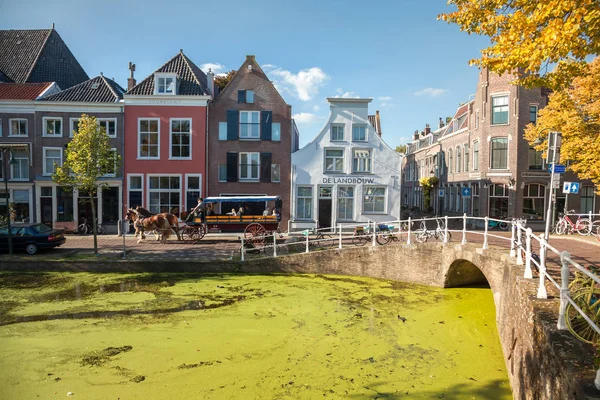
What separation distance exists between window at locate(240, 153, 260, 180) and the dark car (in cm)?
1044

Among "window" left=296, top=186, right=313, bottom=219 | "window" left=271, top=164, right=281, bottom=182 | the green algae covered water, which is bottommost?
the green algae covered water

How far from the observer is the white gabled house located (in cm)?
2384

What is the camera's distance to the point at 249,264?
592 inches

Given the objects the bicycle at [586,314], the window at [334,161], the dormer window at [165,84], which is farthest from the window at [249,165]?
the bicycle at [586,314]

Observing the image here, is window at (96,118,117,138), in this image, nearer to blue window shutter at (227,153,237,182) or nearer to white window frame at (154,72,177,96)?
white window frame at (154,72,177,96)

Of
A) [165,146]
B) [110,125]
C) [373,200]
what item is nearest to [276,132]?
[165,146]

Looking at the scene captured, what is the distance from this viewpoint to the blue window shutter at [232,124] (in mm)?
24078

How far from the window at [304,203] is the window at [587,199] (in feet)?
52.1

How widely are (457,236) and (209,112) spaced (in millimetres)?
15436

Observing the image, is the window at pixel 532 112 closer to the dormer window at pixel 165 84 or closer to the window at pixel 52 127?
the dormer window at pixel 165 84

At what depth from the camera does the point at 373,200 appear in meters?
24.0

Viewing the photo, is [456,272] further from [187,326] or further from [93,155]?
[93,155]

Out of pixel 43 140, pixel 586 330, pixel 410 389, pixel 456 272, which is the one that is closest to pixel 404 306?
pixel 456 272

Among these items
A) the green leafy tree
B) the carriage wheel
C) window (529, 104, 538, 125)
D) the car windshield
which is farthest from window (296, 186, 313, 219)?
window (529, 104, 538, 125)
